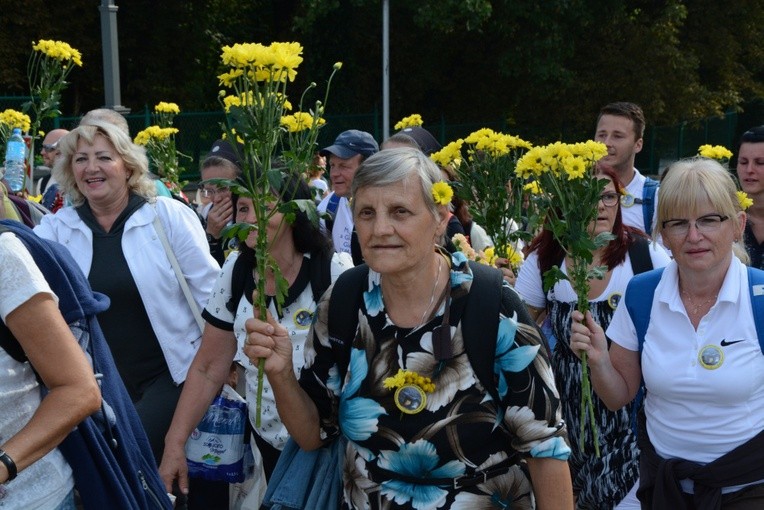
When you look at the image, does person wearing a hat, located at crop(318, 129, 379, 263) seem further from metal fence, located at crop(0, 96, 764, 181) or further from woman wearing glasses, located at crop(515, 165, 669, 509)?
metal fence, located at crop(0, 96, 764, 181)

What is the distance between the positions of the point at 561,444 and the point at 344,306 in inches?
29.6

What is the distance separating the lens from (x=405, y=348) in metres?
3.08

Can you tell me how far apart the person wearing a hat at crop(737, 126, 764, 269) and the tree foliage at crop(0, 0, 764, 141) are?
19.2 metres

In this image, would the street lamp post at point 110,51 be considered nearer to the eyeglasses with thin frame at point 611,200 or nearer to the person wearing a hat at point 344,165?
the person wearing a hat at point 344,165

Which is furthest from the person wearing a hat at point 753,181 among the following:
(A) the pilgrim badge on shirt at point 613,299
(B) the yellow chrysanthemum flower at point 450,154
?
(B) the yellow chrysanthemum flower at point 450,154

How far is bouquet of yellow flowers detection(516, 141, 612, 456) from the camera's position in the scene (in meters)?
3.89

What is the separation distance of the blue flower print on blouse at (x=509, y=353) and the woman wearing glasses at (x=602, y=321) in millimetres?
1648

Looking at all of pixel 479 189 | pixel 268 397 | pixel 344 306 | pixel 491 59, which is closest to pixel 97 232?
pixel 268 397

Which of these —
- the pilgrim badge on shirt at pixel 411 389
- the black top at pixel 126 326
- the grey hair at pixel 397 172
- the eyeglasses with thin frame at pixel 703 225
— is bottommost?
the black top at pixel 126 326

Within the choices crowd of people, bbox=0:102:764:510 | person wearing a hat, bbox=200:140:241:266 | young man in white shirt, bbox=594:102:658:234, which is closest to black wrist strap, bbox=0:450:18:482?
crowd of people, bbox=0:102:764:510

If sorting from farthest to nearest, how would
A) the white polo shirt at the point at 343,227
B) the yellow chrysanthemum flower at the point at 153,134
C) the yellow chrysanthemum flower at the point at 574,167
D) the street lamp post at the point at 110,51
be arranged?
the street lamp post at the point at 110,51 → the yellow chrysanthemum flower at the point at 153,134 → the white polo shirt at the point at 343,227 → the yellow chrysanthemum flower at the point at 574,167

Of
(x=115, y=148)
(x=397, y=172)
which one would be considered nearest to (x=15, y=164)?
(x=115, y=148)

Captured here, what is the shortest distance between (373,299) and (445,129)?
78.8 ft

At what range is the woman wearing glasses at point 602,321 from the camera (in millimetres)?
4621
